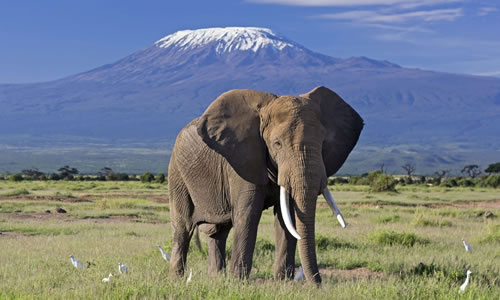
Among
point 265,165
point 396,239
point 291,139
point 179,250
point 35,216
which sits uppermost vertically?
point 291,139

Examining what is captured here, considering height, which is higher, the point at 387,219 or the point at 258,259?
the point at 258,259

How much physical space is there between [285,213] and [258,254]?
500 centimetres

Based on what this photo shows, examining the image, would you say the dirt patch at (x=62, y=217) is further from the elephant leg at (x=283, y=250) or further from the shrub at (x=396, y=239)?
the elephant leg at (x=283, y=250)

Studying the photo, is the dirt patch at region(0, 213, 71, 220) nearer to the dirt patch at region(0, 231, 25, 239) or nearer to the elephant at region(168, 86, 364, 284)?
the dirt patch at region(0, 231, 25, 239)

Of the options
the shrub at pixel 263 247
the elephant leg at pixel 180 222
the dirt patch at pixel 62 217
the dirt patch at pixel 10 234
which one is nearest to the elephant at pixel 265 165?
the elephant leg at pixel 180 222

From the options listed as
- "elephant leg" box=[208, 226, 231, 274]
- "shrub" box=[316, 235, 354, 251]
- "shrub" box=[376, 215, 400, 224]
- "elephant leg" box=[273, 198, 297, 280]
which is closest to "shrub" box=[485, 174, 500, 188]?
"shrub" box=[376, 215, 400, 224]

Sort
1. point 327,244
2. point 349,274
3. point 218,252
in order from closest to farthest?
point 218,252
point 349,274
point 327,244

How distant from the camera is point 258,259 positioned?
1247cm

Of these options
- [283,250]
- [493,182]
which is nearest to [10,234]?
[283,250]

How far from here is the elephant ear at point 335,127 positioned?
31.1 ft

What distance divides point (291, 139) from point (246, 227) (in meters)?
1.18

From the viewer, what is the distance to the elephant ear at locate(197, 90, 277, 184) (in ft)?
29.6

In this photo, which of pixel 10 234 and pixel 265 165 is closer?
pixel 265 165

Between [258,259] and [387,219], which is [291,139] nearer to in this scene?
[258,259]
